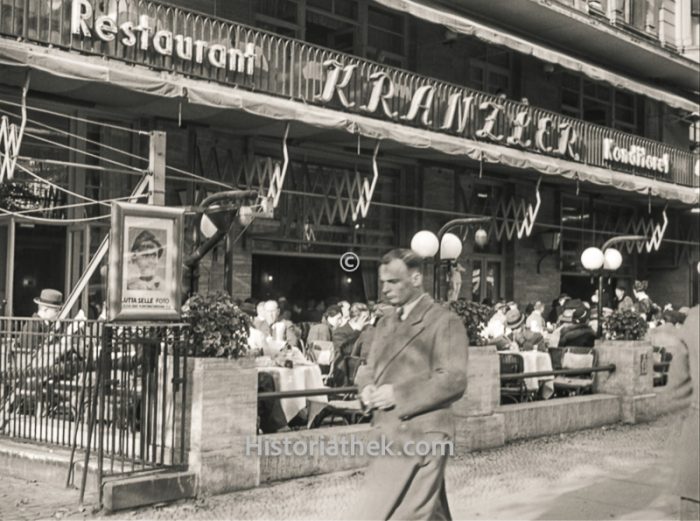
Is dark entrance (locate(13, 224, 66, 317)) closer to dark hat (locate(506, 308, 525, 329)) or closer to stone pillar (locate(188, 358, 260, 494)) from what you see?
stone pillar (locate(188, 358, 260, 494))

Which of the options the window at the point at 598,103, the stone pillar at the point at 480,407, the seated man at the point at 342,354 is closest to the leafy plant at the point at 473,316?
the stone pillar at the point at 480,407

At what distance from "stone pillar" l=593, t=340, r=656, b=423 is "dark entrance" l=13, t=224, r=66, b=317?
8.05m

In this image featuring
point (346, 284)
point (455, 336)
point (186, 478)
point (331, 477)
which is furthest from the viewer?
point (346, 284)

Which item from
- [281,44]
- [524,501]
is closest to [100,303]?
[281,44]

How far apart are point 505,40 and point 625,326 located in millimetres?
7092

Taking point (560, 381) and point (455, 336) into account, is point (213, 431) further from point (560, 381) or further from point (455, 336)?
point (560, 381)

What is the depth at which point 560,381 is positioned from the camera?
14.0 metres

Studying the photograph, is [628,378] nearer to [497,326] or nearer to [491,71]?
[497,326]

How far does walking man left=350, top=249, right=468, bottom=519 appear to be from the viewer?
183 inches

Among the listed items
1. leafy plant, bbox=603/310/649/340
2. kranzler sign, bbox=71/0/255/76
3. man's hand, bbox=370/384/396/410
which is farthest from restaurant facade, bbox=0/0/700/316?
man's hand, bbox=370/384/396/410

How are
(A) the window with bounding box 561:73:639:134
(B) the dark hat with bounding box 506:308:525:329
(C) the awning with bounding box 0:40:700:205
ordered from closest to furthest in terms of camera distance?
(C) the awning with bounding box 0:40:700:205, (B) the dark hat with bounding box 506:308:525:329, (A) the window with bounding box 561:73:639:134

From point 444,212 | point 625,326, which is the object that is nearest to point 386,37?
point 444,212

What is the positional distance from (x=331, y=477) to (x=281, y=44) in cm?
843

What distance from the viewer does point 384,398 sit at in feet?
15.2
